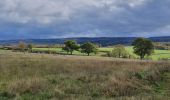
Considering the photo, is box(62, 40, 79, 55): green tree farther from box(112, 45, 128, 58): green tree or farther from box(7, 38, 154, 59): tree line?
box(112, 45, 128, 58): green tree

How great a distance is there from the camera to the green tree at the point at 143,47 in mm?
115312

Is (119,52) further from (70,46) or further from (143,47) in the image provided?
(143,47)

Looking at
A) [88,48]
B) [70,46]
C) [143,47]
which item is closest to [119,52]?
[88,48]

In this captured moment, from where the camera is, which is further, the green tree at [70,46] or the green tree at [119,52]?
the green tree at [119,52]

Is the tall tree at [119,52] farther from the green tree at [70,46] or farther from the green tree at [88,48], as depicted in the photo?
the green tree at [70,46]

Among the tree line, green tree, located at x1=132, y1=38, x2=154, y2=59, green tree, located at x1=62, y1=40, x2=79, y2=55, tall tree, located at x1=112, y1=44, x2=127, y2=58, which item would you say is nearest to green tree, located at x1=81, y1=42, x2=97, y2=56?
the tree line

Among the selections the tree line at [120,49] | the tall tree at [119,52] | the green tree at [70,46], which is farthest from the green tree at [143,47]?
the green tree at [70,46]

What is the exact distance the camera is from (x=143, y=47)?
117 meters

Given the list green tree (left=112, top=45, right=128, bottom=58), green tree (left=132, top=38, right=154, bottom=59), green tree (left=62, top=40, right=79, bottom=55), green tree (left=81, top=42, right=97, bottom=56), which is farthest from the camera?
green tree (left=112, top=45, right=128, bottom=58)

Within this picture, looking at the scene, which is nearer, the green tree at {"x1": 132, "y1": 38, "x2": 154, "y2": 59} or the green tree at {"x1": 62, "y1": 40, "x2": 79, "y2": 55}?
the green tree at {"x1": 132, "y1": 38, "x2": 154, "y2": 59}

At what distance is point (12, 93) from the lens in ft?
45.7

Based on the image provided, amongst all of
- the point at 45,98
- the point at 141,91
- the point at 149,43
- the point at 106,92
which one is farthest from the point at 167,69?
the point at 149,43

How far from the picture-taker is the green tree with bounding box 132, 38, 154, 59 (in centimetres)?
11531

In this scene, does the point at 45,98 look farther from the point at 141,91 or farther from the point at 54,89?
the point at 141,91
